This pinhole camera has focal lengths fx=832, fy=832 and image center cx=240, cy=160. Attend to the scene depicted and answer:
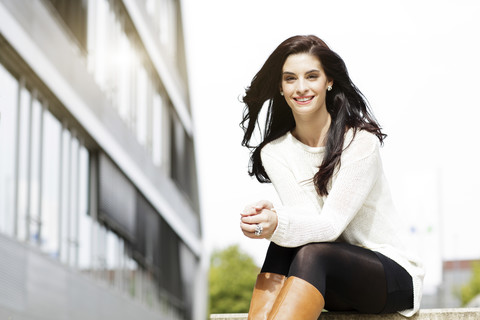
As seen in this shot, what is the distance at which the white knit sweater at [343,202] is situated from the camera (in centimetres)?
325

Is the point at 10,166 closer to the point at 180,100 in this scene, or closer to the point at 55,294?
the point at 55,294

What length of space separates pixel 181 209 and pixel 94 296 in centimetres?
1325

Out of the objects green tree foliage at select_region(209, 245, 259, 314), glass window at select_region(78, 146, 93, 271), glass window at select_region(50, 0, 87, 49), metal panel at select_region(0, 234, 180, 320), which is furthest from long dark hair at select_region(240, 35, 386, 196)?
green tree foliage at select_region(209, 245, 259, 314)

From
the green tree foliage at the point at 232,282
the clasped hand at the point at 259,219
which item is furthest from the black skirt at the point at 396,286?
the green tree foliage at the point at 232,282

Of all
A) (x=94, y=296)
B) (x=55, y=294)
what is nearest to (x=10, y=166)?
(x=55, y=294)

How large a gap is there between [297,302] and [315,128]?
3.01 ft

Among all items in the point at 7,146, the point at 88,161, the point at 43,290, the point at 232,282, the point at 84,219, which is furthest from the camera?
the point at 232,282

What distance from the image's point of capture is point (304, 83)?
11.8 ft

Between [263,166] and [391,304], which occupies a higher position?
[263,166]

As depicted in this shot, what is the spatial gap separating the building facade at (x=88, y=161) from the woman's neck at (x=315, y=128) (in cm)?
816

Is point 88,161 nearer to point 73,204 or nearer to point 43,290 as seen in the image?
point 73,204

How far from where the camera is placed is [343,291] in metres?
3.31

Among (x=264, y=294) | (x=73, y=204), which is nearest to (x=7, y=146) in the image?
(x=73, y=204)

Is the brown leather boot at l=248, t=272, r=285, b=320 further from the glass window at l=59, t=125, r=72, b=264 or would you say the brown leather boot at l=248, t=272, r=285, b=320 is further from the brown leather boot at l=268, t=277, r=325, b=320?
the glass window at l=59, t=125, r=72, b=264
